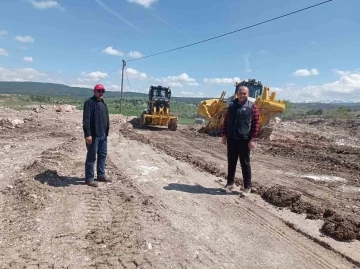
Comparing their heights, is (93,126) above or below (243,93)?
below

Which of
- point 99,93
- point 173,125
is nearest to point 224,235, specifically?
point 99,93

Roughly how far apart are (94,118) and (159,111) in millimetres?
12921

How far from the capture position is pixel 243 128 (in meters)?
6.05

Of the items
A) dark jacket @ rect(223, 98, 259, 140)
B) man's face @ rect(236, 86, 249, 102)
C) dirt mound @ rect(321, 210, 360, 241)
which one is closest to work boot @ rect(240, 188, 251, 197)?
dark jacket @ rect(223, 98, 259, 140)

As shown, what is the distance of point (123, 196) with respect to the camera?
565cm

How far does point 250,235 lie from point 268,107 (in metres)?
11.1

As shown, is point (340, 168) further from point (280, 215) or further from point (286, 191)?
point (280, 215)

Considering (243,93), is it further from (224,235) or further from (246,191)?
(224,235)

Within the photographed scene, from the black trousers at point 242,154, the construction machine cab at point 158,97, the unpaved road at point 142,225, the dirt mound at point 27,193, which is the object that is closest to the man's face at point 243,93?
the black trousers at point 242,154

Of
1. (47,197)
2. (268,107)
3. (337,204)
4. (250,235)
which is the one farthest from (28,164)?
(268,107)

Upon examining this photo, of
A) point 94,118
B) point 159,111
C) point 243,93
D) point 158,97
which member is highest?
point 243,93

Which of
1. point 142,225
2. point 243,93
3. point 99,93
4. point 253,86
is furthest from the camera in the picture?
point 253,86

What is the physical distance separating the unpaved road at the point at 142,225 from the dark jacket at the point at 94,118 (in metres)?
1.03

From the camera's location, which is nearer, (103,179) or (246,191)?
(246,191)
